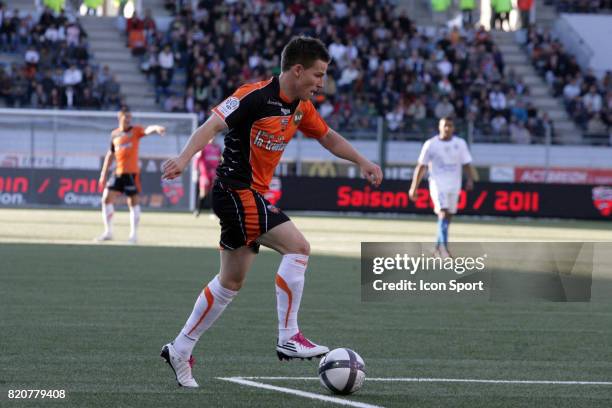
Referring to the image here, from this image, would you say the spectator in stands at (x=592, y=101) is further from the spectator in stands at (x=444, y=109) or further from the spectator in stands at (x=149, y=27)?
the spectator in stands at (x=149, y=27)

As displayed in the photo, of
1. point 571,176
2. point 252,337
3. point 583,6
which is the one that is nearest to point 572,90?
point 583,6

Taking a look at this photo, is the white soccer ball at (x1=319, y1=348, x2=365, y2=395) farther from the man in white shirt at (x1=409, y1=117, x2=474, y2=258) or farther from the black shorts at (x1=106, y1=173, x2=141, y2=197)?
the black shorts at (x1=106, y1=173, x2=141, y2=197)

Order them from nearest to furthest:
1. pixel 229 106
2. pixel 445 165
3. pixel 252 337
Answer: pixel 229 106 → pixel 252 337 → pixel 445 165

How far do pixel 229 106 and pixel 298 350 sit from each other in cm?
158

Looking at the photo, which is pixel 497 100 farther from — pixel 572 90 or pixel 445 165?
pixel 445 165

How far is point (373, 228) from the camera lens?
2706cm

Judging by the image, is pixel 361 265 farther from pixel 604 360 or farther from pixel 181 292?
pixel 604 360

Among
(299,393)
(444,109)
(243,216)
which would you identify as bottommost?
(444,109)

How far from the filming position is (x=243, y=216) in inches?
308

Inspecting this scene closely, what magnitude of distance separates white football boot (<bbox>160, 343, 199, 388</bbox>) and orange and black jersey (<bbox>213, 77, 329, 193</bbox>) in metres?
1.11

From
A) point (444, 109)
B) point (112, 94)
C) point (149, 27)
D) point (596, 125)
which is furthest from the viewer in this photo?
point (149, 27)

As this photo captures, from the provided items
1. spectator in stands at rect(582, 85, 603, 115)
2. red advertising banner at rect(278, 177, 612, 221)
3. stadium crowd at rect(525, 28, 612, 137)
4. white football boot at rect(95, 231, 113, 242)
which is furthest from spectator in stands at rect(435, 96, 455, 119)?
white football boot at rect(95, 231, 113, 242)

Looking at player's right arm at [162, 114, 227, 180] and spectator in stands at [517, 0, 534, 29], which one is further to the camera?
spectator in stands at [517, 0, 534, 29]

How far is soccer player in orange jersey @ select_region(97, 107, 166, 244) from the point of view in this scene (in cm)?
2133
